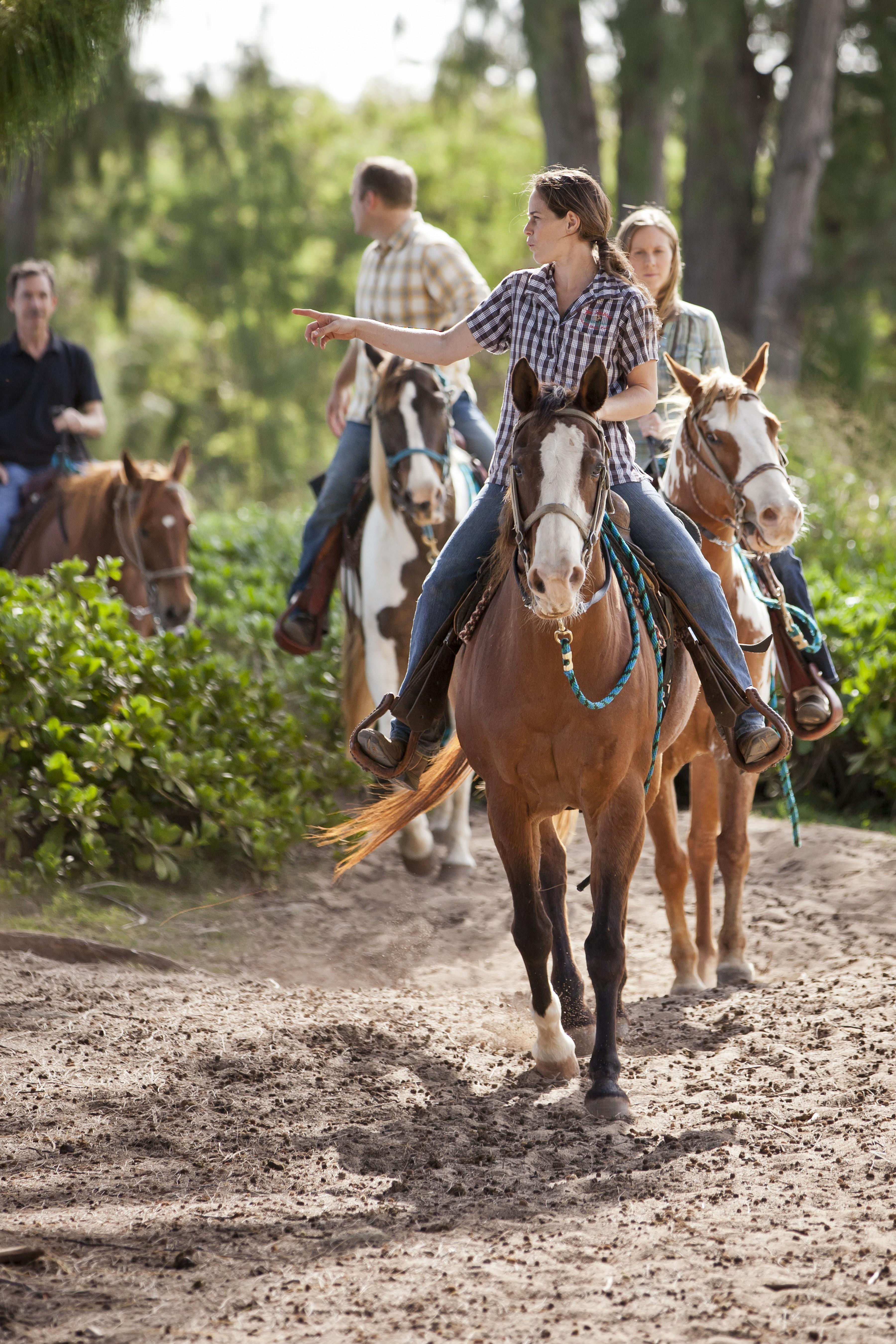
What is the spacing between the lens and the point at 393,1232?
3248 mm

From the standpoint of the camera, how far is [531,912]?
4.38 metres

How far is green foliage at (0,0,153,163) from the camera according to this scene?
4.21 meters

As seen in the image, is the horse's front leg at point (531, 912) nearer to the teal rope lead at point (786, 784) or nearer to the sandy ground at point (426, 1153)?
the sandy ground at point (426, 1153)

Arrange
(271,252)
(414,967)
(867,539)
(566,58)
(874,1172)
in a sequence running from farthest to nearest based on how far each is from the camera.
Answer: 1. (271,252)
2. (566,58)
3. (867,539)
4. (414,967)
5. (874,1172)

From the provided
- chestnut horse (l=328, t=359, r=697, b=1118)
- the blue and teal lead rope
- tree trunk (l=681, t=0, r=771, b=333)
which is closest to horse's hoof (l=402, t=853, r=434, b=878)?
chestnut horse (l=328, t=359, r=697, b=1118)

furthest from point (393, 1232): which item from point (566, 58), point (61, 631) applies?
point (566, 58)

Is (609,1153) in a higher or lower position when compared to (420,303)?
lower

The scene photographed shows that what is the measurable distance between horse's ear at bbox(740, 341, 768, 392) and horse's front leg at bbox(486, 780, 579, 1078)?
2.11 metres

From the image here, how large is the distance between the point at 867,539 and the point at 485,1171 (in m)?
7.99

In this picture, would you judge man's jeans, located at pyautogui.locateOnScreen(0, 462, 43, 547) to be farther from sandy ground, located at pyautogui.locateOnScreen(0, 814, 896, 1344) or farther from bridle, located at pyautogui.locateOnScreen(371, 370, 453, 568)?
sandy ground, located at pyautogui.locateOnScreen(0, 814, 896, 1344)

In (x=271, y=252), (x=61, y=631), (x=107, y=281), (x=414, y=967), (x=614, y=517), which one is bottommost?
(x=414, y=967)

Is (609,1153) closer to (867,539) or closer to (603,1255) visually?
(603,1255)

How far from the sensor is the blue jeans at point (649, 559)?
4.48 m

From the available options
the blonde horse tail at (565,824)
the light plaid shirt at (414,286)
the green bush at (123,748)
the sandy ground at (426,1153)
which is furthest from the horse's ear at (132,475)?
the blonde horse tail at (565,824)
